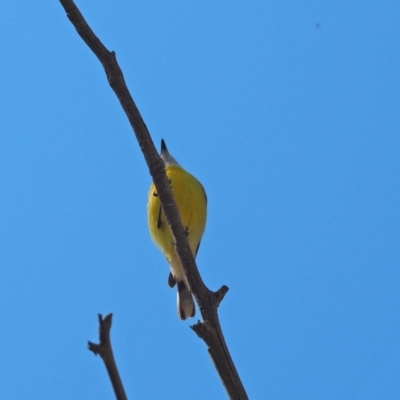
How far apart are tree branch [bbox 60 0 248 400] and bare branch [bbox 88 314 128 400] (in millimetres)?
691

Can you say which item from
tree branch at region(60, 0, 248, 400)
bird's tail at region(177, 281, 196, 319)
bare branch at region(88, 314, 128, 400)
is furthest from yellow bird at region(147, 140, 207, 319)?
bare branch at region(88, 314, 128, 400)

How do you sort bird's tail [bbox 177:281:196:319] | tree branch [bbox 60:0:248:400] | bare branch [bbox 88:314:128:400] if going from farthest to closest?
bird's tail [bbox 177:281:196:319]
tree branch [bbox 60:0:248:400]
bare branch [bbox 88:314:128:400]

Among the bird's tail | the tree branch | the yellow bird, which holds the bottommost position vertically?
the tree branch

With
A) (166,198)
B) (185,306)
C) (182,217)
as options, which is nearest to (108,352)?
(166,198)

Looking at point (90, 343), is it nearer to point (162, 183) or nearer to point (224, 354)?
point (224, 354)

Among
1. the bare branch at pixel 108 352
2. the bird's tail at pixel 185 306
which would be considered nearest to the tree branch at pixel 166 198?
the bare branch at pixel 108 352

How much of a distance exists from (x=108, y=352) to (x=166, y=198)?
1.23 meters

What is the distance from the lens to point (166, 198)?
272 centimetres

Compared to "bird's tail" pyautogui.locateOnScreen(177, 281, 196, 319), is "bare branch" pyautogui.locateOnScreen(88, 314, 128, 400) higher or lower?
lower

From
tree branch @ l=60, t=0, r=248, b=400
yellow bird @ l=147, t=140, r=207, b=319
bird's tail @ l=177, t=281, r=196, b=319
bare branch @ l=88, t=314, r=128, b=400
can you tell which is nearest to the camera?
bare branch @ l=88, t=314, r=128, b=400

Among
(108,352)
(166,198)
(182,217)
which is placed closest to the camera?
(108,352)

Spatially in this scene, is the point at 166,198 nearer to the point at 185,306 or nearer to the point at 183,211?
the point at 185,306

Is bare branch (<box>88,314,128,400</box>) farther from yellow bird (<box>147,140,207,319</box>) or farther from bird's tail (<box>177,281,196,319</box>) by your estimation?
yellow bird (<box>147,140,207,319</box>)

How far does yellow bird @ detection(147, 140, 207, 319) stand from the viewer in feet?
21.7
